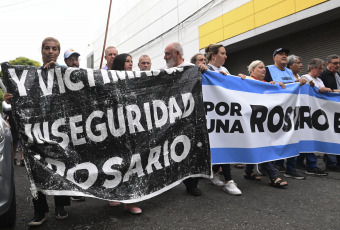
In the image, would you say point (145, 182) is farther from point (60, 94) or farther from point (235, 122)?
point (235, 122)

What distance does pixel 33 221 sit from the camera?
2.48 metres

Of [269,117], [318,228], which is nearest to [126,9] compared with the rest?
[269,117]

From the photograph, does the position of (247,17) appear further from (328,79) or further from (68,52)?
(68,52)

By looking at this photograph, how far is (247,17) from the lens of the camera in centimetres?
1140

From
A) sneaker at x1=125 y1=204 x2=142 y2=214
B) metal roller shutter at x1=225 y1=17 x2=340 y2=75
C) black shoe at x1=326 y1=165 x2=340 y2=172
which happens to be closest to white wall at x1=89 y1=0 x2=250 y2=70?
metal roller shutter at x1=225 y1=17 x2=340 y2=75

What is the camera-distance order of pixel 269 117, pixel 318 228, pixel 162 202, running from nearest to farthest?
pixel 318 228 → pixel 162 202 → pixel 269 117

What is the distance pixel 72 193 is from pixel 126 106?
98 centimetres

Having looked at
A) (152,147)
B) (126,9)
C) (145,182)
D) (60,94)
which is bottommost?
(145,182)

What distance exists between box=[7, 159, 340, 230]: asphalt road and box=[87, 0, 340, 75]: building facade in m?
7.20

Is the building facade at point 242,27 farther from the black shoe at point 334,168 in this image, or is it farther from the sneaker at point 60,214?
the sneaker at point 60,214

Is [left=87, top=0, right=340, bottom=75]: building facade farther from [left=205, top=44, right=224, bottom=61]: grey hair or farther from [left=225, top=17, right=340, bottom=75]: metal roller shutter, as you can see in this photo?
[left=205, top=44, right=224, bottom=61]: grey hair

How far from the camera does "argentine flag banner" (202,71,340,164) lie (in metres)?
3.59

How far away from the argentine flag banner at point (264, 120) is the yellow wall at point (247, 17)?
563 cm

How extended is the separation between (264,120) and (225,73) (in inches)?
36.0
